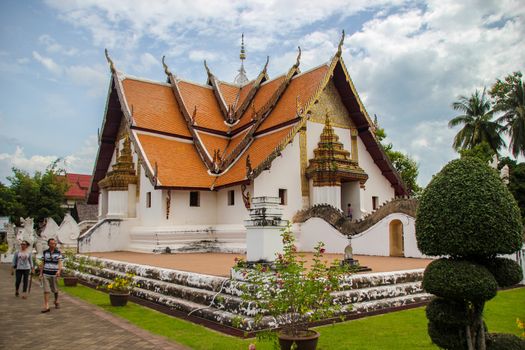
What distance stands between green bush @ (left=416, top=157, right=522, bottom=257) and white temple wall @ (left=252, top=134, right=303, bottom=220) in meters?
10.8

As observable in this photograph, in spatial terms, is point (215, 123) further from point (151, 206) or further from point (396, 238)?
point (396, 238)

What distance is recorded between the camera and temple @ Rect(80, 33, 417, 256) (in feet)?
50.9

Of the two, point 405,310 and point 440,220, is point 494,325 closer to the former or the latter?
point 405,310

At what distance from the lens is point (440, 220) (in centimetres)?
420

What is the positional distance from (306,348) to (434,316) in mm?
1290

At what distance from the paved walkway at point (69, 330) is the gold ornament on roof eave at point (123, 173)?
934cm

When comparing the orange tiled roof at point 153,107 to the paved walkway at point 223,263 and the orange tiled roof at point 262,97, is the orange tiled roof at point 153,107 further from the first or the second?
the paved walkway at point 223,263

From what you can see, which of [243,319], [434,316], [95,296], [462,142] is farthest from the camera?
[462,142]

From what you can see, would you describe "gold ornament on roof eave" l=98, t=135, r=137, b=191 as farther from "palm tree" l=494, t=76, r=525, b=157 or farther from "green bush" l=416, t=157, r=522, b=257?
"palm tree" l=494, t=76, r=525, b=157

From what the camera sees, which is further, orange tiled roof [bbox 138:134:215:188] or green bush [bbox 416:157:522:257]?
orange tiled roof [bbox 138:134:215:188]

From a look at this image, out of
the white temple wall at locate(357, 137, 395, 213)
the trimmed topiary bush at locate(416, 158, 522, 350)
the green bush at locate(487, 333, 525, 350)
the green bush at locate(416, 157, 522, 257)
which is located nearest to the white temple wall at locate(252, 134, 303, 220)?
the white temple wall at locate(357, 137, 395, 213)

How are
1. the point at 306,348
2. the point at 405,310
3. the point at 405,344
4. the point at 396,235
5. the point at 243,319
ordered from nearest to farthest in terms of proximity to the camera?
the point at 306,348, the point at 405,344, the point at 243,319, the point at 405,310, the point at 396,235

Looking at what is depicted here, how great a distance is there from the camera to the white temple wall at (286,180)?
49.9ft

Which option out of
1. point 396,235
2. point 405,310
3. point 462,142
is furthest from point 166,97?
point 462,142
